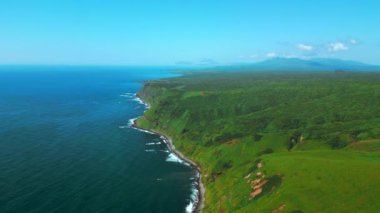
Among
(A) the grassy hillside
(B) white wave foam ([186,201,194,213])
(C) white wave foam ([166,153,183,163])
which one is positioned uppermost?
(A) the grassy hillside

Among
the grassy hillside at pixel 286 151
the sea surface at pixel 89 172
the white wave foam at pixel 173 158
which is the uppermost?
the grassy hillside at pixel 286 151

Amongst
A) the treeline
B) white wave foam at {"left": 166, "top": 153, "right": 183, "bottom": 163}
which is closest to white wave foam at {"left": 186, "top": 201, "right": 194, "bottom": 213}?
white wave foam at {"left": 166, "top": 153, "right": 183, "bottom": 163}

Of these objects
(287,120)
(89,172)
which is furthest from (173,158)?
(287,120)

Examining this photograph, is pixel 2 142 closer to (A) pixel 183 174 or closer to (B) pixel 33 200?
(B) pixel 33 200

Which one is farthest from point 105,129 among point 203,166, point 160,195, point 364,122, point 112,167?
point 364,122

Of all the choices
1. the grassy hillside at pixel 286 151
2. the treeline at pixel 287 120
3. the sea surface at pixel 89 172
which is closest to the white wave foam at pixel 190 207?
the sea surface at pixel 89 172

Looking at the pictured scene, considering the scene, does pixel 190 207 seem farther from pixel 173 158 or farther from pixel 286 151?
pixel 286 151

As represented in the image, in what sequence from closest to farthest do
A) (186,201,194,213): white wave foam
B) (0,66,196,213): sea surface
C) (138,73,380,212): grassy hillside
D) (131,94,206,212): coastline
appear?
1. (138,73,380,212): grassy hillside
2. (186,201,194,213): white wave foam
3. (0,66,196,213): sea surface
4. (131,94,206,212): coastline

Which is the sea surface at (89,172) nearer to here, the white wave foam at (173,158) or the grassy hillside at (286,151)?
the white wave foam at (173,158)

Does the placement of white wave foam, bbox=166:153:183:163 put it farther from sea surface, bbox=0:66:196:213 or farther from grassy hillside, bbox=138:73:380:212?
grassy hillside, bbox=138:73:380:212
